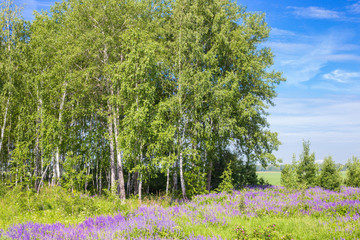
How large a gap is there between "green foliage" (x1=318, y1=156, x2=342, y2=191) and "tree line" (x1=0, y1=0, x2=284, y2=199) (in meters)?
5.46

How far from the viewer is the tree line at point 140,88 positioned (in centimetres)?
1557

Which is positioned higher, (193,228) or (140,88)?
(140,88)

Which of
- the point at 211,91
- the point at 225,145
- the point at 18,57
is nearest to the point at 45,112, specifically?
the point at 18,57

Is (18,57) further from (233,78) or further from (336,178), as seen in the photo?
(336,178)

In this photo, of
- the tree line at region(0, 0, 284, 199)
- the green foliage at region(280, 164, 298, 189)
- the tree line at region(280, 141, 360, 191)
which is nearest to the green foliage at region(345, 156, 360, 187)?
the tree line at region(280, 141, 360, 191)

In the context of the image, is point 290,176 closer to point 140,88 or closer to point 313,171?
point 313,171

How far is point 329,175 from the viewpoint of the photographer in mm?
20359

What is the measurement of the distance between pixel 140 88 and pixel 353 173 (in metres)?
23.1

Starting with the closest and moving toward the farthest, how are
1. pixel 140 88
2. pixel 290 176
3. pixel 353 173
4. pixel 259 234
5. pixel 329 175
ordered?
pixel 259 234 < pixel 140 88 < pixel 290 176 < pixel 329 175 < pixel 353 173

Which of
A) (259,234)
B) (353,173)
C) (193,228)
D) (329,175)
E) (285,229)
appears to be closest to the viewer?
(259,234)

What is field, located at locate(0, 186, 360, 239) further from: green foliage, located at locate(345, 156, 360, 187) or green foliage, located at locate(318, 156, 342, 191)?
green foliage, located at locate(345, 156, 360, 187)

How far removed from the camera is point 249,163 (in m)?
20.9

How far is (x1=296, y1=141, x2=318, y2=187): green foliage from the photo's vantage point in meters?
21.1

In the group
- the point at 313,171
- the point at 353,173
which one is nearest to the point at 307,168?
the point at 313,171
